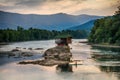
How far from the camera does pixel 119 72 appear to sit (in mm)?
6953

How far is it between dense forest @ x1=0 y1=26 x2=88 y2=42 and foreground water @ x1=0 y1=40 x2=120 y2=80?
0.09 m

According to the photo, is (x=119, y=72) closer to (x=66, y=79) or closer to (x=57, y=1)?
(x=66, y=79)

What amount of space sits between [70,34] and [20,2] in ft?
3.22

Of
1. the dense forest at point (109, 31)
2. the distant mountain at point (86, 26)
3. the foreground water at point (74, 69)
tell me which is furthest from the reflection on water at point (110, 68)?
the dense forest at point (109, 31)

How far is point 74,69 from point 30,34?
93 centimetres

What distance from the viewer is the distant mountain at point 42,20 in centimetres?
666

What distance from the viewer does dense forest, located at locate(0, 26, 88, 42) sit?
6.89 meters

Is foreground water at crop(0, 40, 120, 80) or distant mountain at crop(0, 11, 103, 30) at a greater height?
distant mountain at crop(0, 11, 103, 30)

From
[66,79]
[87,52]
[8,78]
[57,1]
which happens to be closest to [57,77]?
[66,79]

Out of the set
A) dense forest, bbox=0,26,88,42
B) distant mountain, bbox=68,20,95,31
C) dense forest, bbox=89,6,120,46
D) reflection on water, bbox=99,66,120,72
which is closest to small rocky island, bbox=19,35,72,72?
dense forest, bbox=0,26,88,42

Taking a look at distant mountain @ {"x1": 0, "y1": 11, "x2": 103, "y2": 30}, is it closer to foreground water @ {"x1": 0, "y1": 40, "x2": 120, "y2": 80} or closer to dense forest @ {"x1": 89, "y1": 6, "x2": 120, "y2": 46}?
foreground water @ {"x1": 0, "y1": 40, "x2": 120, "y2": 80}

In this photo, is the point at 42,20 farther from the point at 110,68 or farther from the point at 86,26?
the point at 110,68

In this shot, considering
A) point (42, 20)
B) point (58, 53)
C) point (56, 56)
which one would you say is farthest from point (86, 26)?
point (42, 20)

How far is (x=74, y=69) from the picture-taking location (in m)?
7.08
